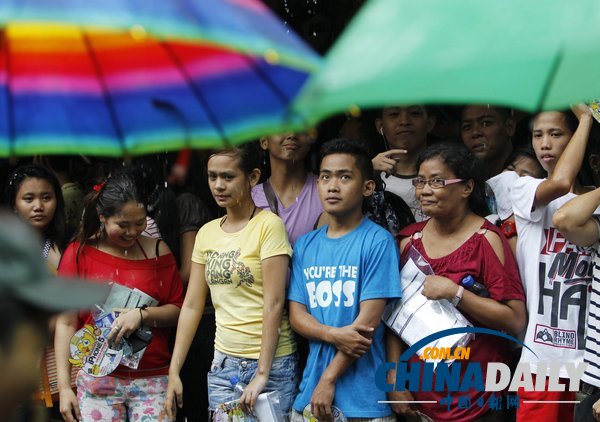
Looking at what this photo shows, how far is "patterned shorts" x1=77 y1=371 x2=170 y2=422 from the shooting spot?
15.7 feet

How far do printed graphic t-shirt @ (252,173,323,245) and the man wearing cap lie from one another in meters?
3.24

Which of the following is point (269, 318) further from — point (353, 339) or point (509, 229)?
point (509, 229)

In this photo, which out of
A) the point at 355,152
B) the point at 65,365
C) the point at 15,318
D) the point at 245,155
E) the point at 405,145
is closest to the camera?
the point at 15,318

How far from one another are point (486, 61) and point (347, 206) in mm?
2508

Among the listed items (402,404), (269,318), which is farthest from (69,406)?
(402,404)

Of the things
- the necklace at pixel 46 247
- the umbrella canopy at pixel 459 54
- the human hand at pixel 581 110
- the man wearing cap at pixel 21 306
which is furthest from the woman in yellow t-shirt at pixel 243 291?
the man wearing cap at pixel 21 306

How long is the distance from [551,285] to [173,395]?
194 cm

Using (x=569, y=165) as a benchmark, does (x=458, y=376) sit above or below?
below

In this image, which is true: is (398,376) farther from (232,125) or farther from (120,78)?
(120,78)

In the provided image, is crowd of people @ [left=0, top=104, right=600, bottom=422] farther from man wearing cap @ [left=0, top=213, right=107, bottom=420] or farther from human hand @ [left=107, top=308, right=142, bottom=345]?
man wearing cap @ [left=0, top=213, right=107, bottom=420]

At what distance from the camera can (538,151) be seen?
4426mm

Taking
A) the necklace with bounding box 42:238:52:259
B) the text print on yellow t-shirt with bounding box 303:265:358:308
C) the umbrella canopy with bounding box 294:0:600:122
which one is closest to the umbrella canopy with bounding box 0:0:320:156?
the umbrella canopy with bounding box 294:0:600:122

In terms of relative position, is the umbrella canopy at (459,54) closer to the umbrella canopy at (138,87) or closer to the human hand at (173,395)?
the umbrella canopy at (138,87)

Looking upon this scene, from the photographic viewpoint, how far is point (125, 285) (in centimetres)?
487
